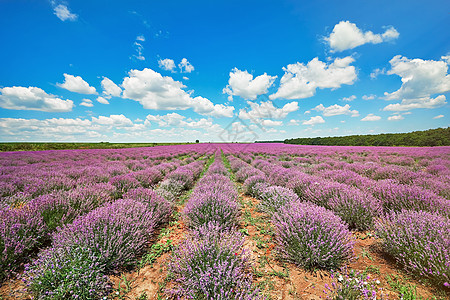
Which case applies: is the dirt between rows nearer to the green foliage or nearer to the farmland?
the farmland

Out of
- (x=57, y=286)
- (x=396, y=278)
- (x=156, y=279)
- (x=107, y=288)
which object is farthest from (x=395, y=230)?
(x=57, y=286)

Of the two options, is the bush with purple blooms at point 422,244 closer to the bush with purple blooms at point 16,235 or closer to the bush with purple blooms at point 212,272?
the bush with purple blooms at point 212,272

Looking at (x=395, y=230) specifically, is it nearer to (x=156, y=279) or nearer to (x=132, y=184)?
(x=156, y=279)

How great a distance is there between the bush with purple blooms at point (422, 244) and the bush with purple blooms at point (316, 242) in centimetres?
63

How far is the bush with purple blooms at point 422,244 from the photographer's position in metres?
1.98

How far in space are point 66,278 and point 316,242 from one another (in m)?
3.11

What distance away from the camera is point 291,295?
2.06 metres

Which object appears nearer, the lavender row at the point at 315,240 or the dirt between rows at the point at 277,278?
the dirt between rows at the point at 277,278

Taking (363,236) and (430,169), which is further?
(430,169)

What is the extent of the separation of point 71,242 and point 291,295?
9.98 ft

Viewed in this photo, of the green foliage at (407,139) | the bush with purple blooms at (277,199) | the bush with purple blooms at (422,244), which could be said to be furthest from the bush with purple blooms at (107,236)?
the green foliage at (407,139)

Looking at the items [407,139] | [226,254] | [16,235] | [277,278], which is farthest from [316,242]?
[407,139]

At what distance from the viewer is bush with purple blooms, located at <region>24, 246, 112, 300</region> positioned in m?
1.83

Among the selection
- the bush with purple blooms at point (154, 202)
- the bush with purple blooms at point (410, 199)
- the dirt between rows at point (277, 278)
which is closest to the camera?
the dirt between rows at point (277, 278)
